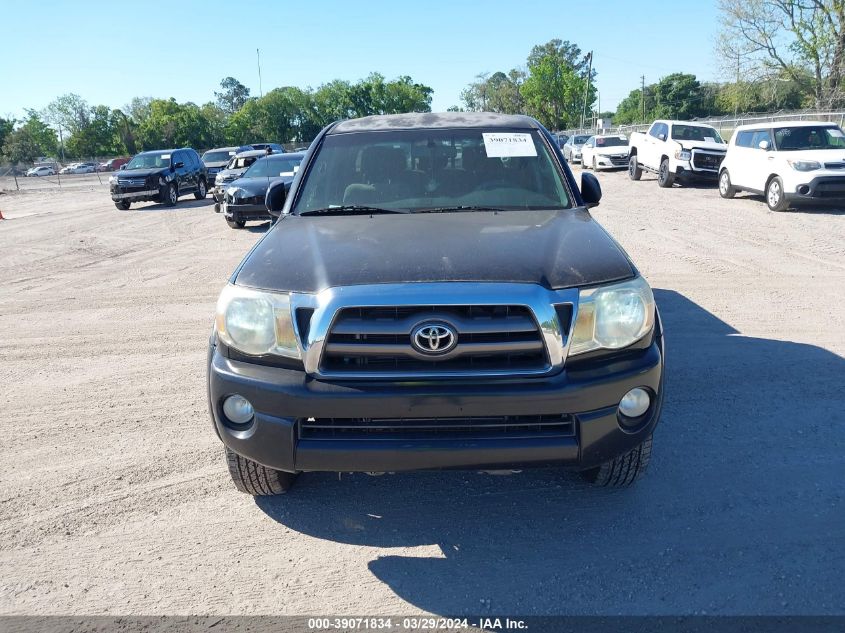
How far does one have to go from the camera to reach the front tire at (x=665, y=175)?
19.0 m

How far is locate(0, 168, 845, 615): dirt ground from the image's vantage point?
104 inches

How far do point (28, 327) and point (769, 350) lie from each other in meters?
7.29

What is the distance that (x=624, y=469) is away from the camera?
314 cm

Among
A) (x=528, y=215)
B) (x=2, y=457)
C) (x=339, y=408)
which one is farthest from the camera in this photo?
(x=2, y=457)

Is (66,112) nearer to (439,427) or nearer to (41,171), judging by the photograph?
(41,171)

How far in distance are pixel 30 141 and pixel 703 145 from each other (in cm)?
10088

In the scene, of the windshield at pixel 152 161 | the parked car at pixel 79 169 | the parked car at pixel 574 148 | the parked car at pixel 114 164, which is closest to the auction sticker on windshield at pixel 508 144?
the windshield at pixel 152 161

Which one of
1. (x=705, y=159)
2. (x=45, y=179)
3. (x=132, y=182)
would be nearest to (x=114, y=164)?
(x=45, y=179)

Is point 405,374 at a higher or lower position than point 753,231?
higher

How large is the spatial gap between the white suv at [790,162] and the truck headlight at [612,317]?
12.2 metres

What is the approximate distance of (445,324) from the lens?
2.56 metres

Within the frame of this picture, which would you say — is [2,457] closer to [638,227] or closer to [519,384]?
[519,384]

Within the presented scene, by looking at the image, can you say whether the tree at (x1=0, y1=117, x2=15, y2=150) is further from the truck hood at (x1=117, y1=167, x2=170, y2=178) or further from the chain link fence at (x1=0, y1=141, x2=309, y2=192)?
the truck hood at (x1=117, y1=167, x2=170, y2=178)

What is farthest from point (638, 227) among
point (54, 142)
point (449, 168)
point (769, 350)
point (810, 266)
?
point (54, 142)
